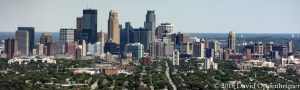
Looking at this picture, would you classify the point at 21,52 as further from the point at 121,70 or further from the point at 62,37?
the point at 121,70

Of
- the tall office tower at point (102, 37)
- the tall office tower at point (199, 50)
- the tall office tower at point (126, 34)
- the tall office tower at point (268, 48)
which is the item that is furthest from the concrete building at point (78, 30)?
the tall office tower at point (268, 48)

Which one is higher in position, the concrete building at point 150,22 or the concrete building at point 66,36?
the concrete building at point 150,22

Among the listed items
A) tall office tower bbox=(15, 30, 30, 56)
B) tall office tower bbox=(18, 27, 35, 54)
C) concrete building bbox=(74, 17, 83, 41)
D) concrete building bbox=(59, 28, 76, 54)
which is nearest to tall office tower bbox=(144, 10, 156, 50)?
concrete building bbox=(74, 17, 83, 41)

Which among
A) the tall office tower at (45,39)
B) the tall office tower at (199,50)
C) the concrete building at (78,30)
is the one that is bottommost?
the tall office tower at (199,50)

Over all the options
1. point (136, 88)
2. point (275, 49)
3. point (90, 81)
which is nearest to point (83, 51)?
point (275, 49)

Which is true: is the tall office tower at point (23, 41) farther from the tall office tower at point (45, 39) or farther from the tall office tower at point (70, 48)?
the tall office tower at point (70, 48)

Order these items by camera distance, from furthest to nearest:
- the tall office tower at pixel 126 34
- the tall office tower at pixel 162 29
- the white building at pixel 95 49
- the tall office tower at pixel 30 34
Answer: the tall office tower at pixel 162 29 → the tall office tower at pixel 126 34 → the white building at pixel 95 49 → the tall office tower at pixel 30 34

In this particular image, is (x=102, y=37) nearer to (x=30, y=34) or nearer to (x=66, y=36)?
(x=66, y=36)

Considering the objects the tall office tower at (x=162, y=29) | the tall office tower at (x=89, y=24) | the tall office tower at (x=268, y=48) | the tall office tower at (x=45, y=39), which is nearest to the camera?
the tall office tower at (x=268, y=48)
